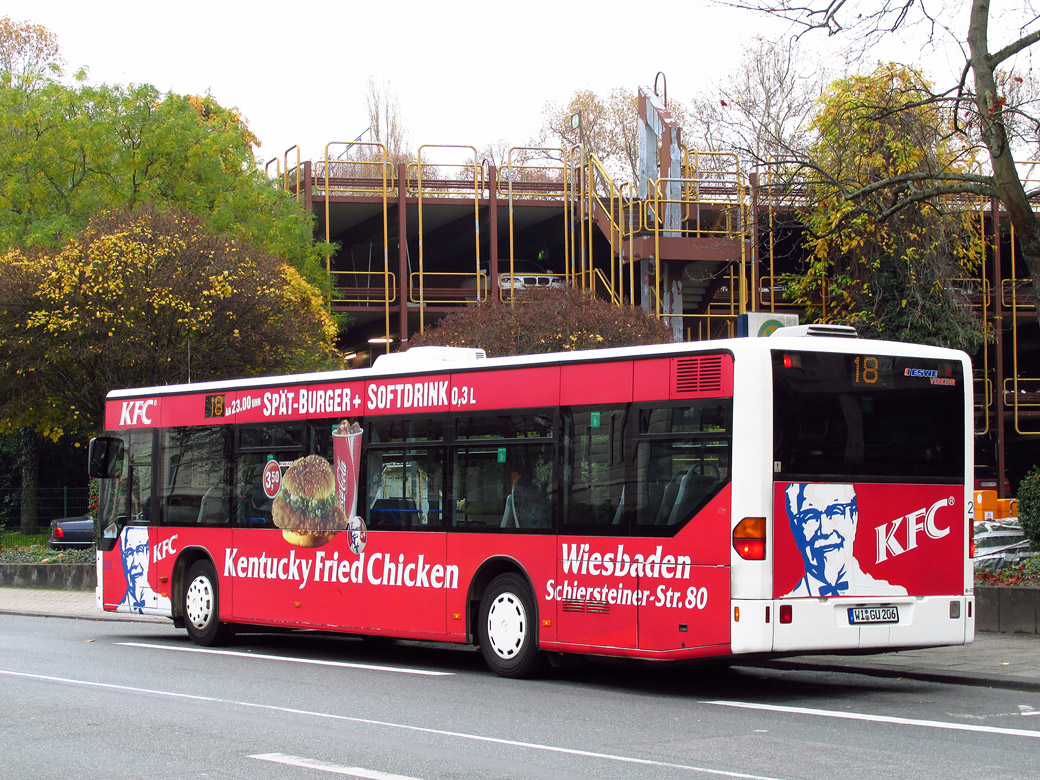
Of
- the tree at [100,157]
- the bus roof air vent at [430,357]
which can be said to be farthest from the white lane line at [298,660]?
the tree at [100,157]

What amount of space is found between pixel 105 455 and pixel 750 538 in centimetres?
967

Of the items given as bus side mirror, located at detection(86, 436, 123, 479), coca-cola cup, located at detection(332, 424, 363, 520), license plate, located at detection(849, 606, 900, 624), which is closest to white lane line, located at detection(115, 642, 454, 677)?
coca-cola cup, located at detection(332, 424, 363, 520)

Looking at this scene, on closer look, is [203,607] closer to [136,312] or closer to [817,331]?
Answer: [817,331]

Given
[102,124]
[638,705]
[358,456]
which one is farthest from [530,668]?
[102,124]

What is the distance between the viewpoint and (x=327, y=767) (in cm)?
750

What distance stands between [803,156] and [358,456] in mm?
6397

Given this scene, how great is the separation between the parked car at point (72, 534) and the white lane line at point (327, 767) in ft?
84.0

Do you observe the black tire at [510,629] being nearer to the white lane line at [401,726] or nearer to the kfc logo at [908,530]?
the white lane line at [401,726]

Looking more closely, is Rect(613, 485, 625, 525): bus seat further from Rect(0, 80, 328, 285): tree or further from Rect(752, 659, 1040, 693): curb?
Rect(0, 80, 328, 285): tree

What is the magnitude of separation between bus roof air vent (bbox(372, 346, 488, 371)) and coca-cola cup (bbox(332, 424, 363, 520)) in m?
0.76

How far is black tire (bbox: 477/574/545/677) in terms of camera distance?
38.7 ft

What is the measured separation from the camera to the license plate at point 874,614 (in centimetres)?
1048

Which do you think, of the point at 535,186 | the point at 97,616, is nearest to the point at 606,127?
the point at 535,186

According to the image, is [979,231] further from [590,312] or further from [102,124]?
[102,124]
